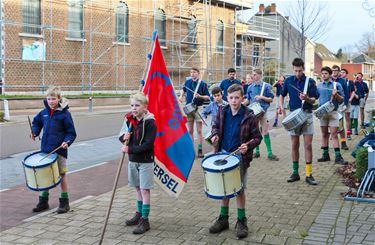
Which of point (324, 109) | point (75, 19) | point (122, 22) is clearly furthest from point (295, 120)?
point (122, 22)

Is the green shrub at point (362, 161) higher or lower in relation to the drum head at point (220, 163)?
lower

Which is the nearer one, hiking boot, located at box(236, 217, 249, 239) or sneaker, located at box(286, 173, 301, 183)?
hiking boot, located at box(236, 217, 249, 239)

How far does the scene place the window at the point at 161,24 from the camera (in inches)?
1395

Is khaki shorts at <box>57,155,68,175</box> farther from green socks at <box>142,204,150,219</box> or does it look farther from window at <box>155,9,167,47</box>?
window at <box>155,9,167,47</box>

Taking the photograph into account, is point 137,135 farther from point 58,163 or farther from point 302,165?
point 302,165

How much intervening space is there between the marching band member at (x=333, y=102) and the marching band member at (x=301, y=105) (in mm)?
1638

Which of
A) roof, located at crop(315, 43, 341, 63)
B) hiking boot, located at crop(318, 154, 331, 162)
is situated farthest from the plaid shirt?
roof, located at crop(315, 43, 341, 63)

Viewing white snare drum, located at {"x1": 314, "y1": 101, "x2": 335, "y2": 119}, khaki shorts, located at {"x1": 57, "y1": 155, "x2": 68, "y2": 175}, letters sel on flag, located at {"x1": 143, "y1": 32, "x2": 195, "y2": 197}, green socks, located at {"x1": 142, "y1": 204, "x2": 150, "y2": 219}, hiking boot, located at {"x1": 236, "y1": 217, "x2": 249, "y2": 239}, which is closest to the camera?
hiking boot, located at {"x1": 236, "y1": 217, "x2": 249, "y2": 239}

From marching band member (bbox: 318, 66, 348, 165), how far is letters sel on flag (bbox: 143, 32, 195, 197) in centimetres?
451

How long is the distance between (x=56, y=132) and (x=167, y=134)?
1.53 meters

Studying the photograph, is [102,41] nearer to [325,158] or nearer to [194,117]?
[194,117]

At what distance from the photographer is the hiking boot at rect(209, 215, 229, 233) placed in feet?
17.9

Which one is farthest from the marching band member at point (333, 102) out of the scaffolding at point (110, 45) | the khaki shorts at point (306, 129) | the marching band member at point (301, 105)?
the scaffolding at point (110, 45)

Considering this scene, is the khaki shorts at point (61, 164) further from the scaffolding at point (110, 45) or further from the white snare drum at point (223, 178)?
the scaffolding at point (110, 45)
